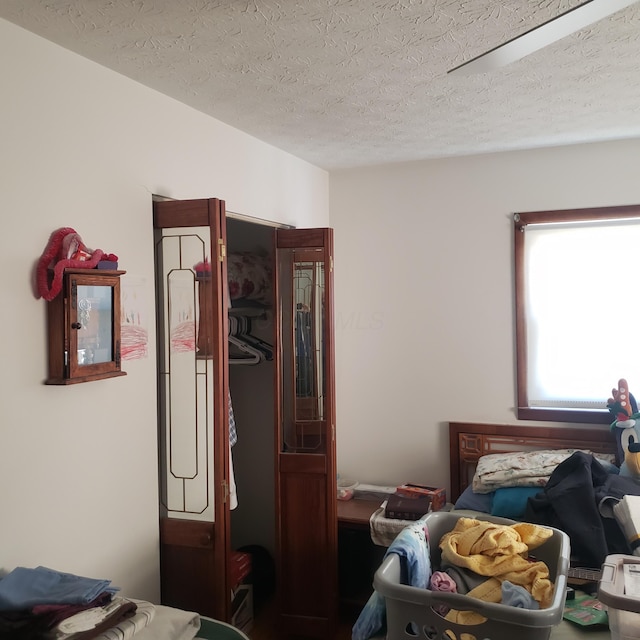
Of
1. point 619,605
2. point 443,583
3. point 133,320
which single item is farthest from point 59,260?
point 619,605

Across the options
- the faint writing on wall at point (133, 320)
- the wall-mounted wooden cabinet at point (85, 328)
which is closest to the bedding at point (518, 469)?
the faint writing on wall at point (133, 320)

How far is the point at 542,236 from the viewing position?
3607mm

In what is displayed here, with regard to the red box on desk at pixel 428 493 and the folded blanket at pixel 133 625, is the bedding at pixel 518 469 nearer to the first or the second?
the red box on desk at pixel 428 493

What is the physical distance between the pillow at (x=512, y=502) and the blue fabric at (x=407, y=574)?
0.99 metres

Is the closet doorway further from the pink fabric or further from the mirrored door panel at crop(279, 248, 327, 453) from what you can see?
the pink fabric

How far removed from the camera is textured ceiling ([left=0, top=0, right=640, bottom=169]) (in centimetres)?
180

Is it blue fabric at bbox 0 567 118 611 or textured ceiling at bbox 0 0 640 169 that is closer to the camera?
blue fabric at bbox 0 567 118 611

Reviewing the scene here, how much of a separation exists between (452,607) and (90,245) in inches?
63.0

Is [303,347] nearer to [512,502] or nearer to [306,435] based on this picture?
[306,435]

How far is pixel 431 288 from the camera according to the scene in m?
3.86

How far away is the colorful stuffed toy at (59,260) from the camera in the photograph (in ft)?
6.16

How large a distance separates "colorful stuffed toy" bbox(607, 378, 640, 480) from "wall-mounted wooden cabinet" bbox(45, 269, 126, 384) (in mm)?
2385

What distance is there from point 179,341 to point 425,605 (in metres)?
1.32

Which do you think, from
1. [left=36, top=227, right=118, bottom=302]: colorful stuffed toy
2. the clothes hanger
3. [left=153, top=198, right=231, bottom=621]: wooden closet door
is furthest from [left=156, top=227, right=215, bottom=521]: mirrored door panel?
the clothes hanger
